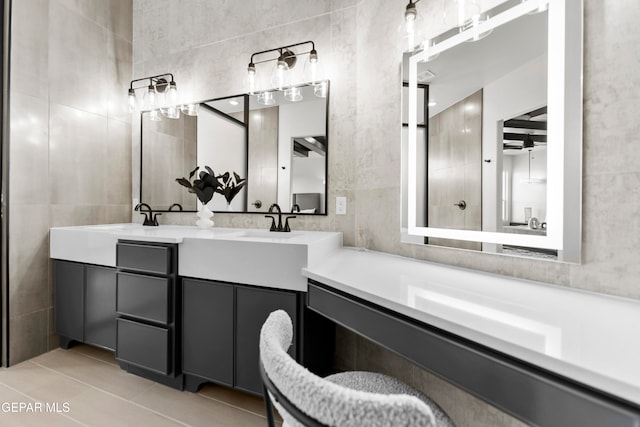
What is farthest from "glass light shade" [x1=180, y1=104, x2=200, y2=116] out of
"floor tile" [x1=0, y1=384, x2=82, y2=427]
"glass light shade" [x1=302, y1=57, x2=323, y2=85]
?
"floor tile" [x1=0, y1=384, x2=82, y2=427]

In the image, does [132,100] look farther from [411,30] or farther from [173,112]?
[411,30]

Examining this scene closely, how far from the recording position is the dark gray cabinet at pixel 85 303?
1.97 metres

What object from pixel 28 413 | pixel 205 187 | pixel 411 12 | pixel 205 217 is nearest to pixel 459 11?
pixel 411 12

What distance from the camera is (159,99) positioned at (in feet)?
8.46

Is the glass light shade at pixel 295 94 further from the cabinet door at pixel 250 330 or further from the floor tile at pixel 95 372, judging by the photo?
the floor tile at pixel 95 372

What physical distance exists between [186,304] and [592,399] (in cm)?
168

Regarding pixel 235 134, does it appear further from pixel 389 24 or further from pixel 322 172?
pixel 389 24

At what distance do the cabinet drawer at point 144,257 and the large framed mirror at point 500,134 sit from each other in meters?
1.32

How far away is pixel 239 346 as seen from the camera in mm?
1544

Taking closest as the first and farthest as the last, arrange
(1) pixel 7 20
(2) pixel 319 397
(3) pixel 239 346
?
(2) pixel 319 397
(3) pixel 239 346
(1) pixel 7 20

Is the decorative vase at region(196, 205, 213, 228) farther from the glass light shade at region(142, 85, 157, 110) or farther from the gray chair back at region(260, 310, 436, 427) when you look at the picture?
the gray chair back at region(260, 310, 436, 427)

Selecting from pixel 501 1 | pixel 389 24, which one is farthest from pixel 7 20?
pixel 501 1

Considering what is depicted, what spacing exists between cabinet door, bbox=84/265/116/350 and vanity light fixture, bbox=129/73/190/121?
134 centimetres

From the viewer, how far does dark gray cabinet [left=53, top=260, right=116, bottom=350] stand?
1.97 m
